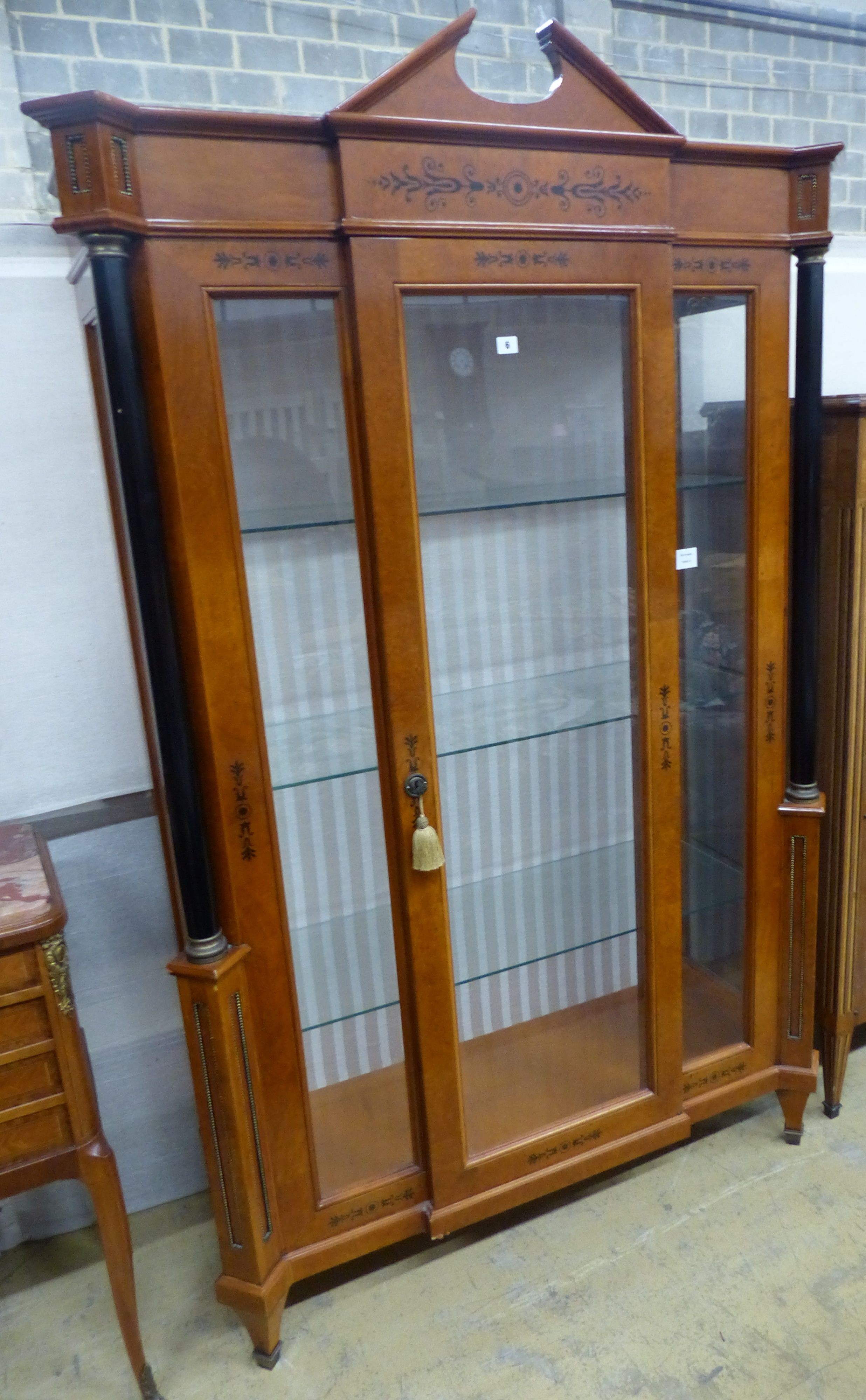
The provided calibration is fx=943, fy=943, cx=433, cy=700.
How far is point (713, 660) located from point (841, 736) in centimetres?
36

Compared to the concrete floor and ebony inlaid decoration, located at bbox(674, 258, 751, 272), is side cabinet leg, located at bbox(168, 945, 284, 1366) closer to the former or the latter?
the concrete floor

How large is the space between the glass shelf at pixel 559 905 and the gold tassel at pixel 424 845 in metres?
0.30

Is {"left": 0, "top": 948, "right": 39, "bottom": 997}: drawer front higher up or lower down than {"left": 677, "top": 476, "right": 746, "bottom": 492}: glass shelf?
lower down

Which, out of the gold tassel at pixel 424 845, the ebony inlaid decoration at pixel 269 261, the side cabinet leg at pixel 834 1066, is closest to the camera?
the ebony inlaid decoration at pixel 269 261

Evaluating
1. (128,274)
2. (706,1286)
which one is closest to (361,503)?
(128,274)

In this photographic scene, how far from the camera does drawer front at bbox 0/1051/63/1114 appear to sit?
1337 mm

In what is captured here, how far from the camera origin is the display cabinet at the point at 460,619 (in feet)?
4.15

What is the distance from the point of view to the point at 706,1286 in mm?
1641

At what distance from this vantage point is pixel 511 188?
4.43ft

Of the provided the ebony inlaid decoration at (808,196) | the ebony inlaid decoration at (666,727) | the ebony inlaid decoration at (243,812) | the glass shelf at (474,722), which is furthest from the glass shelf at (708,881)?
the ebony inlaid decoration at (808,196)

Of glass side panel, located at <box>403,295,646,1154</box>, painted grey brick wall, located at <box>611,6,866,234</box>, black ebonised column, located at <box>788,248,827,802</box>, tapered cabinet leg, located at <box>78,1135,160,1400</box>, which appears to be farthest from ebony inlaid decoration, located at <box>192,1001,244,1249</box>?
painted grey brick wall, located at <box>611,6,866,234</box>

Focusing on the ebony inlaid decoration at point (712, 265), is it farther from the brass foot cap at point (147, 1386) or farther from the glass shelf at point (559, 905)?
the brass foot cap at point (147, 1386)

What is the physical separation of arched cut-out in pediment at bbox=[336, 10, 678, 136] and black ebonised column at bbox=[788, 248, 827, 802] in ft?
1.26

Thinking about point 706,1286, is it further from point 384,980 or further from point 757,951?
point 384,980
